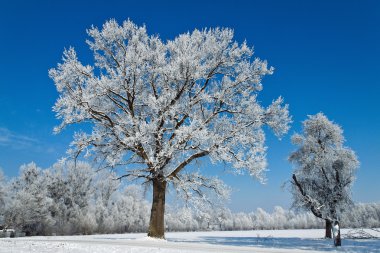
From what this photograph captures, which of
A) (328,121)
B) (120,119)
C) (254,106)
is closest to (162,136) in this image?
(120,119)

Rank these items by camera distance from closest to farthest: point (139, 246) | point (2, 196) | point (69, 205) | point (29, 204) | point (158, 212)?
point (139, 246)
point (158, 212)
point (29, 204)
point (2, 196)
point (69, 205)

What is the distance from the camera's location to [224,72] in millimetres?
26219

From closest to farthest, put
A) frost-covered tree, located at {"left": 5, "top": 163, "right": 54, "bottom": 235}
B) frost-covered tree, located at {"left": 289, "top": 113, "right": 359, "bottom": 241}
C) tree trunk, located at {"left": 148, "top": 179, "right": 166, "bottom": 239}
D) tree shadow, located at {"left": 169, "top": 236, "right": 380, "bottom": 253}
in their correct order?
tree trunk, located at {"left": 148, "top": 179, "right": 166, "bottom": 239}, tree shadow, located at {"left": 169, "top": 236, "right": 380, "bottom": 253}, frost-covered tree, located at {"left": 289, "top": 113, "right": 359, "bottom": 241}, frost-covered tree, located at {"left": 5, "top": 163, "right": 54, "bottom": 235}

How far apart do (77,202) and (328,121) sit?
48260mm

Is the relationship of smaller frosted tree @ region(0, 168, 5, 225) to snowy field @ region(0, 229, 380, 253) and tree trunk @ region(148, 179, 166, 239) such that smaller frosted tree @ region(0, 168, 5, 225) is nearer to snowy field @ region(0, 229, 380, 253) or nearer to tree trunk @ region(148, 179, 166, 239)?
snowy field @ region(0, 229, 380, 253)

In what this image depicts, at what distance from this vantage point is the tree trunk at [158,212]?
24.2 meters

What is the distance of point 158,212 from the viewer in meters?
24.7

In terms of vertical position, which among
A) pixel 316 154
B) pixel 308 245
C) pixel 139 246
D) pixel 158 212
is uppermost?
pixel 316 154

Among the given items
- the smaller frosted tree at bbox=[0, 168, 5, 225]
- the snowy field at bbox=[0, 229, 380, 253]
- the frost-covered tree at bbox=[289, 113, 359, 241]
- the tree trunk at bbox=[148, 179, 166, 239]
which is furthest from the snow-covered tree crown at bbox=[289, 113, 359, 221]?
the smaller frosted tree at bbox=[0, 168, 5, 225]

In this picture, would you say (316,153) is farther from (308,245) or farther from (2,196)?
(2,196)

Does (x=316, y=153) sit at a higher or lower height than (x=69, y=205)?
higher

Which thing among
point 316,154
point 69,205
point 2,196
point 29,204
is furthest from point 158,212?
point 69,205

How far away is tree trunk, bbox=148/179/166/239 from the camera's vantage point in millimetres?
24219

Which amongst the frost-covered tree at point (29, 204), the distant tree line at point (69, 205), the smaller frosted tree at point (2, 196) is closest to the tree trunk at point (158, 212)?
the distant tree line at point (69, 205)
